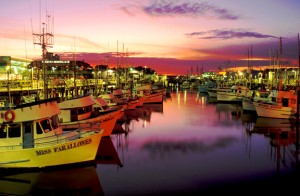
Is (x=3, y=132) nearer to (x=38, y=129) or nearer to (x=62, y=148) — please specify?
(x=38, y=129)

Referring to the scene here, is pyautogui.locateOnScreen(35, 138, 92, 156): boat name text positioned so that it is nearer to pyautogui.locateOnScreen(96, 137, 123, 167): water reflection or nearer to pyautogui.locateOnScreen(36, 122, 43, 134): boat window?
pyautogui.locateOnScreen(36, 122, 43, 134): boat window

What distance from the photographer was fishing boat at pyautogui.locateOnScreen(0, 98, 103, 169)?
67.8ft

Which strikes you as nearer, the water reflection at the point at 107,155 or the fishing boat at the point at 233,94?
the water reflection at the point at 107,155

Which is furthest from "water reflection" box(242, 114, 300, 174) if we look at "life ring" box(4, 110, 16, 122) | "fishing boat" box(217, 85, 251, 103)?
"fishing boat" box(217, 85, 251, 103)

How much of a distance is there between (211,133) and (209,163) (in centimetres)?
1367

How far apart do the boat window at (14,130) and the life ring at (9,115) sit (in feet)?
2.06

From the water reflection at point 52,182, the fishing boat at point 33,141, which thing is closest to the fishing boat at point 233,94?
the fishing boat at point 33,141

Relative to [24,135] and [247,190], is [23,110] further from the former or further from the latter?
[247,190]

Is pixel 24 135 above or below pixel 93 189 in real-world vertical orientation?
above

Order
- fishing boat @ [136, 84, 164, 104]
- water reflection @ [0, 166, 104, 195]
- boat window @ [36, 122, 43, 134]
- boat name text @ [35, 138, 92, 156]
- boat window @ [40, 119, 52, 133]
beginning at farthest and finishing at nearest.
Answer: fishing boat @ [136, 84, 164, 104], boat window @ [40, 119, 52, 133], boat window @ [36, 122, 43, 134], boat name text @ [35, 138, 92, 156], water reflection @ [0, 166, 104, 195]

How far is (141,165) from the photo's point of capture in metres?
23.8

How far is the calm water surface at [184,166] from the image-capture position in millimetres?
18938

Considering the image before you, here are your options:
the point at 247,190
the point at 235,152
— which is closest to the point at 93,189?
the point at 247,190

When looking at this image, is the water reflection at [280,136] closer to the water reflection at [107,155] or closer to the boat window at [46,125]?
the water reflection at [107,155]
